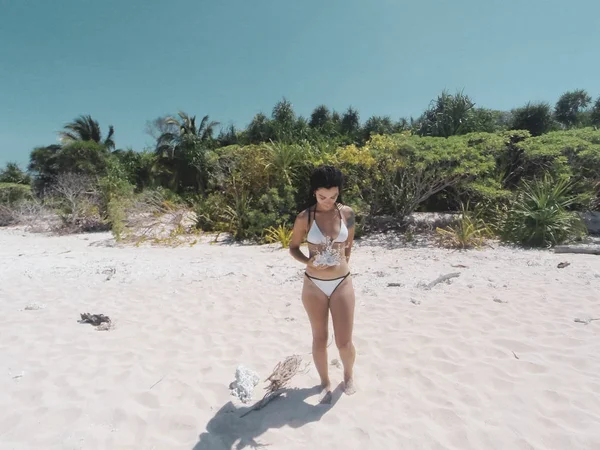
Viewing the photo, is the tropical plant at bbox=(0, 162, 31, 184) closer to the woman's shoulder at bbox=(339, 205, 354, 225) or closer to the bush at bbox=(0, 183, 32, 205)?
the bush at bbox=(0, 183, 32, 205)

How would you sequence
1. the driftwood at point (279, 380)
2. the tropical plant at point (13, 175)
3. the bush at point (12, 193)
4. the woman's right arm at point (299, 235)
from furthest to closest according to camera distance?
the tropical plant at point (13, 175), the bush at point (12, 193), the driftwood at point (279, 380), the woman's right arm at point (299, 235)

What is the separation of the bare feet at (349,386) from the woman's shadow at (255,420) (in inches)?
2.1

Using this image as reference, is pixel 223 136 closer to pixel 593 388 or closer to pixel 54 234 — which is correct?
pixel 54 234

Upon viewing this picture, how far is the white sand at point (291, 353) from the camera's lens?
223 centimetres

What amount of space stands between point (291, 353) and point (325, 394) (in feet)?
2.51

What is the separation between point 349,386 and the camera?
2.65 meters

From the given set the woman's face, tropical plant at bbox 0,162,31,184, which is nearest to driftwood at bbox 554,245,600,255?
the woman's face

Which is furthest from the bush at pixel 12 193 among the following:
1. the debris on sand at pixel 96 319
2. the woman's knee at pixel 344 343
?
the woman's knee at pixel 344 343

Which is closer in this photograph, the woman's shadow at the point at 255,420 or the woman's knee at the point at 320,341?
the woman's shadow at the point at 255,420

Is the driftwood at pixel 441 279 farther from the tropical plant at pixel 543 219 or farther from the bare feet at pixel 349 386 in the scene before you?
the tropical plant at pixel 543 219

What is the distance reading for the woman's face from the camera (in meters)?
2.31

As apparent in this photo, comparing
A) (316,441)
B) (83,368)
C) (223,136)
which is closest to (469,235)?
(316,441)

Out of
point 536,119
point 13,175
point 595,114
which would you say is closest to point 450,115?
point 536,119

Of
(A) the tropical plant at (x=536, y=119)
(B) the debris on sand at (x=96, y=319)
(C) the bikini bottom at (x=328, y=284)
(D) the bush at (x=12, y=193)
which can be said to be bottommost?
(B) the debris on sand at (x=96, y=319)
